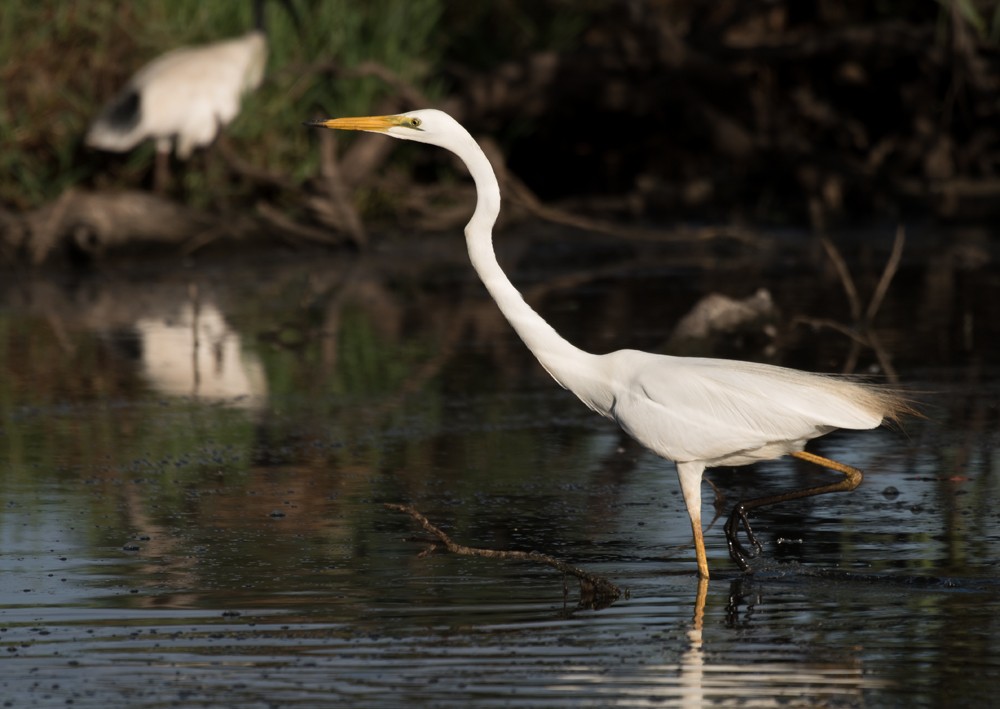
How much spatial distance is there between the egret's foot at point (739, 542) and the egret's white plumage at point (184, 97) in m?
10.3

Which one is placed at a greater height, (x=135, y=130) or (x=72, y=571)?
(x=135, y=130)

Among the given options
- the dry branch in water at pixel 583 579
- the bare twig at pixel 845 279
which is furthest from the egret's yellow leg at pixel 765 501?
the bare twig at pixel 845 279

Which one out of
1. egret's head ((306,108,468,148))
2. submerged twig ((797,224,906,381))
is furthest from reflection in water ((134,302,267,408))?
submerged twig ((797,224,906,381))

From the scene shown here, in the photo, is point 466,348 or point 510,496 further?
point 466,348

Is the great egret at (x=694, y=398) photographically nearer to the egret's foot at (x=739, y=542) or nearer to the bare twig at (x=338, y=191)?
the egret's foot at (x=739, y=542)

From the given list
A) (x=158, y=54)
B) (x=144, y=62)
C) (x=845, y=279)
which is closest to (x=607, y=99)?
(x=158, y=54)

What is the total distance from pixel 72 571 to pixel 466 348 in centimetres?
528

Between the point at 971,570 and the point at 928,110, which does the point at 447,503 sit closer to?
the point at 971,570

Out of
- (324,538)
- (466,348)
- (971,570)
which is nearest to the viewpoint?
(971,570)

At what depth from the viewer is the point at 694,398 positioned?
5.71m

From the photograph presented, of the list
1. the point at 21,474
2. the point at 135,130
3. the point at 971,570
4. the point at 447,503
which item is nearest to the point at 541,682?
the point at 971,570

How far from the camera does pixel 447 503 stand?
6.89 meters

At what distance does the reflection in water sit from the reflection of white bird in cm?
323

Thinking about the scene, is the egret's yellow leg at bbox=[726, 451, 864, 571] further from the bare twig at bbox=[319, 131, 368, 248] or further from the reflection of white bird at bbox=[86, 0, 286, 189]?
the reflection of white bird at bbox=[86, 0, 286, 189]
